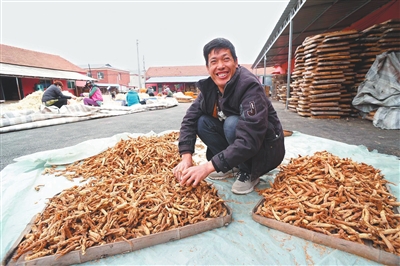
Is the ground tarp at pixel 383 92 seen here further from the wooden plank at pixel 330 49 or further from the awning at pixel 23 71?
the awning at pixel 23 71

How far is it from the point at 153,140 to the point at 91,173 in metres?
0.94

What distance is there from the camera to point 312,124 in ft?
15.9

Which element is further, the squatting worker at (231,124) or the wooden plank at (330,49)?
the wooden plank at (330,49)

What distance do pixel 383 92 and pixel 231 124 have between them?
4492mm

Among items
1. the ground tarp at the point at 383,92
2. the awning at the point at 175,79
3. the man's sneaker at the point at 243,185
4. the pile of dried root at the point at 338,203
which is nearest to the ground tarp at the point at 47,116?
the man's sneaker at the point at 243,185

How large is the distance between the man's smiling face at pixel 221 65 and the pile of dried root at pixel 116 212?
834 millimetres

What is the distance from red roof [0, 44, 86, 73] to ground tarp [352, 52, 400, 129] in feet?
81.8

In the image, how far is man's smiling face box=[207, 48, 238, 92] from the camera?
1.60m

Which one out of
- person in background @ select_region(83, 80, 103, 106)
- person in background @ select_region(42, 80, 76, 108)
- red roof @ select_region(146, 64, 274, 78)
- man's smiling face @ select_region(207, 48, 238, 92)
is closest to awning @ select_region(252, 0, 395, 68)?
man's smiling face @ select_region(207, 48, 238, 92)

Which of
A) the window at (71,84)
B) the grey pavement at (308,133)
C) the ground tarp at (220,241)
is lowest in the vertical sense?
the ground tarp at (220,241)

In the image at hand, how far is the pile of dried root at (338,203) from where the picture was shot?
1.18 meters

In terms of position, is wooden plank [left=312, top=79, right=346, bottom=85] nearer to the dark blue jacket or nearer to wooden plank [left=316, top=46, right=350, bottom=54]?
wooden plank [left=316, top=46, right=350, bottom=54]

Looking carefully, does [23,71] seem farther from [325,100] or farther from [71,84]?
[325,100]

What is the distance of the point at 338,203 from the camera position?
1.40 metres
